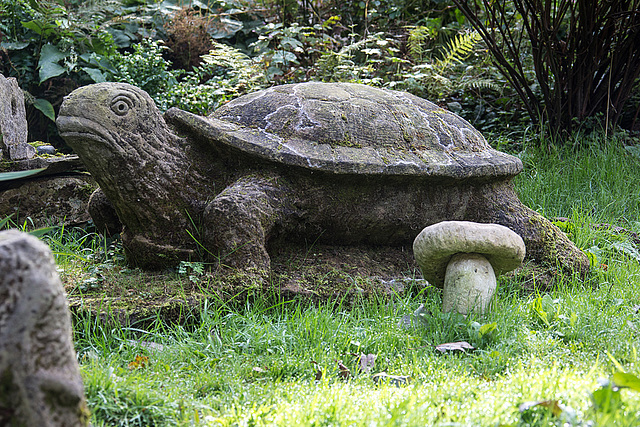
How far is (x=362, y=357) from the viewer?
7.72 ft

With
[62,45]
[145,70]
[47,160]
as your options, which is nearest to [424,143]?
[47,160]

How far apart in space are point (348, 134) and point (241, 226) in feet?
3.04

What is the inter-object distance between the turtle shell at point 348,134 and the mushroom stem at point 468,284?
2.59 ft

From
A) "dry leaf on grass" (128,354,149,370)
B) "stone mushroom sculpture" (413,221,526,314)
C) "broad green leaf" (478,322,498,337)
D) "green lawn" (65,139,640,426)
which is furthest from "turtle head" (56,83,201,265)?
"broad green leaf" (478,322,498,337)

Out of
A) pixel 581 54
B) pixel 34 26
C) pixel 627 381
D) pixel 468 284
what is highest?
pixel 581 54

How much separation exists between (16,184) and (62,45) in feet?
9.12

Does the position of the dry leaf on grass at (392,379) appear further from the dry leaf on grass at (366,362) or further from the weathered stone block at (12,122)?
the weathered stone block at (12,122)

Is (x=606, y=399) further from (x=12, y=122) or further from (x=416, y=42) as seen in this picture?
(x=416, y=42)

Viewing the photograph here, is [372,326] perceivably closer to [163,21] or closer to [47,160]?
[47,160]

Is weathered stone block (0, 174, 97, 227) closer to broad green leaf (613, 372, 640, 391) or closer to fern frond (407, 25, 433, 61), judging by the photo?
broad green leaf (613, 372, 640, 391)

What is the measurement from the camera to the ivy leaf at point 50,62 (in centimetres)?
589

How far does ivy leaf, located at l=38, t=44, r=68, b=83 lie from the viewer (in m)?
5.89

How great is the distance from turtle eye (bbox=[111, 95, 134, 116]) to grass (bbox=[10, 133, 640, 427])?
3.08 ft

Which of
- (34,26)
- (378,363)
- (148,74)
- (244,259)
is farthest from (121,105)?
(34,26)
